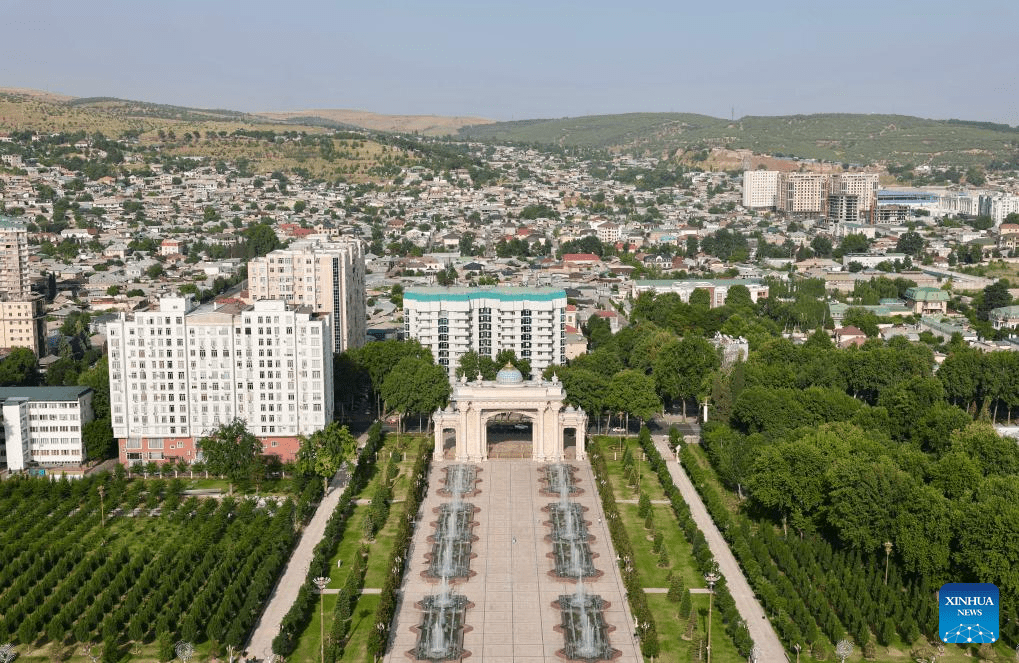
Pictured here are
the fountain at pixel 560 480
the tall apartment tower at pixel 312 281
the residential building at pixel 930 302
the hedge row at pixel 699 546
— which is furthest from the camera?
the residential building at pixel 930 302

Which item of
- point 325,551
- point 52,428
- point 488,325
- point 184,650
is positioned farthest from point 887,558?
point 52,428

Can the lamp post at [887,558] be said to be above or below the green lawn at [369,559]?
above

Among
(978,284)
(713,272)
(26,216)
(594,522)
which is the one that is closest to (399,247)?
(713,272)

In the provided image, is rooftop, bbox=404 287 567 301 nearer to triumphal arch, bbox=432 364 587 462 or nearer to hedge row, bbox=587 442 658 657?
triumphal arch, bbox=432 364 587 462

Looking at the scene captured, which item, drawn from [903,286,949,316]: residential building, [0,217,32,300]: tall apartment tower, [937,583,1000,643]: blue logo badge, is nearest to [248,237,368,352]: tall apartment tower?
[0,217,32,300]: tall apartment tower

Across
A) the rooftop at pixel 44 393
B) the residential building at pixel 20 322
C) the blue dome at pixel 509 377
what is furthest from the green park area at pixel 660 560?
the residential building at pixel 20 322

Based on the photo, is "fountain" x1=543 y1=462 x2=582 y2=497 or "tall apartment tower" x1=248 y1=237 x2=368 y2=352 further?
"tall apartment tower" x1=248 y1=237 x2=368 y2=352

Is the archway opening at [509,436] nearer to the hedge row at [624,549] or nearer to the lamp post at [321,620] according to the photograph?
the hedge row at [624,549]
